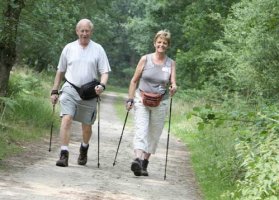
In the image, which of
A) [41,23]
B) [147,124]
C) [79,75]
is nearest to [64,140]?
[79,75]

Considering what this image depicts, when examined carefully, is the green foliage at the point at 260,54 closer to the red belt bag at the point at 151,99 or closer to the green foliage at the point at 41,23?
the red belt bag at the point at 151,99

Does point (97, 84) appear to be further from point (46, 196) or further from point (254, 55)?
point (254, 55)

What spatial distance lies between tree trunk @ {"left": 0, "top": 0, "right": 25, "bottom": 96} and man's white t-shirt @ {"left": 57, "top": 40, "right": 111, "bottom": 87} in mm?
2228

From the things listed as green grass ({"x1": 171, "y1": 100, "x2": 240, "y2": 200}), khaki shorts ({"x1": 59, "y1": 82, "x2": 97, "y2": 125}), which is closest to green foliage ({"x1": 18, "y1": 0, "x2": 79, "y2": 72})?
khaki shorts ({"x1": 59, "y1": 82, "x2": 97, "y2": 125})

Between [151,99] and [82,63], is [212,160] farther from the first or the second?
[82,63]

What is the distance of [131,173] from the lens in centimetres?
862

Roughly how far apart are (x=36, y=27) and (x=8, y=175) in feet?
19.7

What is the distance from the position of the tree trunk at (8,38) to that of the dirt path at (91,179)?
203cm

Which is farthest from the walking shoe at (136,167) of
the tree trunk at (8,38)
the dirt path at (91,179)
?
the tree trunk at (8,38)

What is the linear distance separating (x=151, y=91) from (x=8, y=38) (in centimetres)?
400

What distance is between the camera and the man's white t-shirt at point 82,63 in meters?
8.62

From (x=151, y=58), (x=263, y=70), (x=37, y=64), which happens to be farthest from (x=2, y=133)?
(x=37, y=64)

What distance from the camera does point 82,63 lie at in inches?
340

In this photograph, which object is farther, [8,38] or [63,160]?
[8,38]
